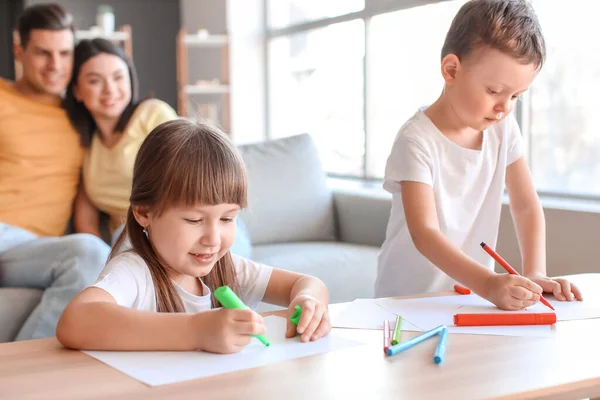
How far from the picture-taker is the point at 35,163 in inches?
98.9

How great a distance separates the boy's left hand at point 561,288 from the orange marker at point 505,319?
0.62 ft

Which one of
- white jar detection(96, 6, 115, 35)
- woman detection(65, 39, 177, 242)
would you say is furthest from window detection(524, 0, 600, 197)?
white jar detection(96, 6, 115, 35)

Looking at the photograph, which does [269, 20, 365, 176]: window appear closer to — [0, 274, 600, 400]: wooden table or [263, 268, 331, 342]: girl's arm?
[263, 268, 331, 342]: girl's arm

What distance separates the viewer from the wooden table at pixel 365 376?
85cm

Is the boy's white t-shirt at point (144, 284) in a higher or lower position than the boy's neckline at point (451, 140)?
lower

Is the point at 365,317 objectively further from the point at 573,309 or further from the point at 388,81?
Result: the point at 388,81

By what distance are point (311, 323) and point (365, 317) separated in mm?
129

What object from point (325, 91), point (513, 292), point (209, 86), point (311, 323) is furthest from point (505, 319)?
point (209, 86)

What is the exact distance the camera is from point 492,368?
36.7 inches

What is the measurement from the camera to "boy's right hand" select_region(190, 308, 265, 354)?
3.27 ft

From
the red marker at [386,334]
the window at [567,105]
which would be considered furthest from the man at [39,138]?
the window at [567,105]

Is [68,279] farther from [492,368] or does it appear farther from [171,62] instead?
[171,62]

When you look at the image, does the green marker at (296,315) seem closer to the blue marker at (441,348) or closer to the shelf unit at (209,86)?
the blue marker at (441,348)

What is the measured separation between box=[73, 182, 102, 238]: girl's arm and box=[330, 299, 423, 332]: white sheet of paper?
1523mm
